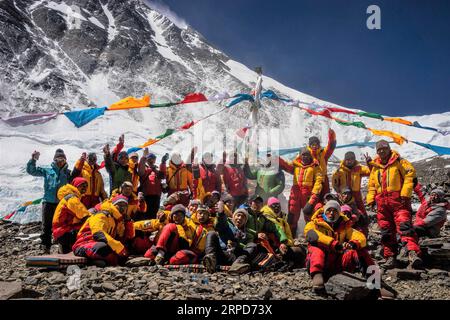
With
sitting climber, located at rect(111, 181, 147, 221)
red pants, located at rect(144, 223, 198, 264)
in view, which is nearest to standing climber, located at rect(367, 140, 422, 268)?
red pants, located at rect(144, 223, 198, 264)

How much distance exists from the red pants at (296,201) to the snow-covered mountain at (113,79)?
43872 mm

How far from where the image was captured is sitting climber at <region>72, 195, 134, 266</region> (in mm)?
5410

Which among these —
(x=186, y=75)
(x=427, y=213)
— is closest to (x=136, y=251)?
(x=427, y=213)

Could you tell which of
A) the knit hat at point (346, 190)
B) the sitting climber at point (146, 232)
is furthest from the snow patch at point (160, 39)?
the sitting climber at point (146, 232)

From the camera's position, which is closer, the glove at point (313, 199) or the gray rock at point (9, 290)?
the gray rock at point (9, 290)

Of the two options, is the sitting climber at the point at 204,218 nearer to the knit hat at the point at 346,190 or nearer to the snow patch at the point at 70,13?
the knit hat at the point at 346,190

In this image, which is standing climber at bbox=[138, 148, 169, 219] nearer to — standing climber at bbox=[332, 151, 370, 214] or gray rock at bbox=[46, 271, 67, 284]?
gray rock at bbox=[46, 271, 67, 284]

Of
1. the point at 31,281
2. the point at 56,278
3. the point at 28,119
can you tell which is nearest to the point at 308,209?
the point at 56,278

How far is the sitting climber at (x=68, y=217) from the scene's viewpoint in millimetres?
6133

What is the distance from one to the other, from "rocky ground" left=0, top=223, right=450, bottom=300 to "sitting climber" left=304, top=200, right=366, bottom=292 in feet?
1.09

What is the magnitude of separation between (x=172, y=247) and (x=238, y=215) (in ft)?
3.61

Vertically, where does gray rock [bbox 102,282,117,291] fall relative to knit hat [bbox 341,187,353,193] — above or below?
below

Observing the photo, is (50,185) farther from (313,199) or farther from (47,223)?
(313,199)

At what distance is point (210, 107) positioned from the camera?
115062mm
